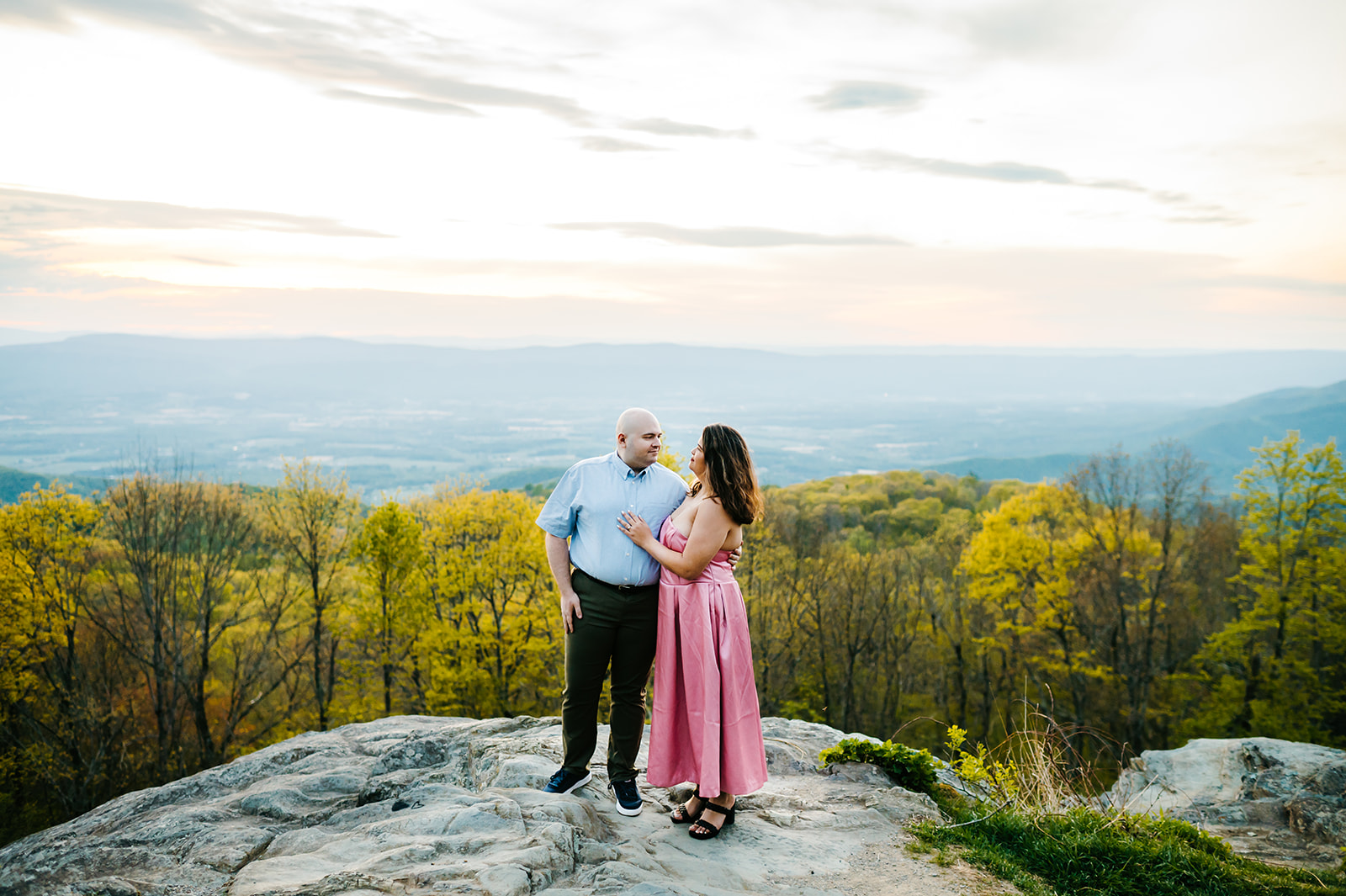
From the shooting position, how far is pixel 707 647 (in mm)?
5117

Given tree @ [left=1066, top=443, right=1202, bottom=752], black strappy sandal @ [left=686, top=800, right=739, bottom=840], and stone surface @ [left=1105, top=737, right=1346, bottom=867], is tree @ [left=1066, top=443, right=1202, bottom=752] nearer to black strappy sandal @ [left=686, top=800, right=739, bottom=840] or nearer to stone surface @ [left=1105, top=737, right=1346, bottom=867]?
stone surface @ [left=1105, top=737, right=1346, bottom=867]

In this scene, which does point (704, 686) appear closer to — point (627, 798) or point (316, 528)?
point (627, 798)

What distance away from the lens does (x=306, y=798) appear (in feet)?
20.6

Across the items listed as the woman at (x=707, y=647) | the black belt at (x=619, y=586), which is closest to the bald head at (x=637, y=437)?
the woman at (x=707, y=647)

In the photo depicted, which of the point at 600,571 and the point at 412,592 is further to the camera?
the point at 412,592

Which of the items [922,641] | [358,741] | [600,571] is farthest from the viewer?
[922,641]

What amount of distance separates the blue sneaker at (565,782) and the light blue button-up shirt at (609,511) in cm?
160

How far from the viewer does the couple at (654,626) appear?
16.8 feet

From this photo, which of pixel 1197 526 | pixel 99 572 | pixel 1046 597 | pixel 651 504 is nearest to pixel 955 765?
→ pixel 651 504

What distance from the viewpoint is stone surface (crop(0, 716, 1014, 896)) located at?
4.39 metres

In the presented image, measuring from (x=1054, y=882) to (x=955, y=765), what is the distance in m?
3.20

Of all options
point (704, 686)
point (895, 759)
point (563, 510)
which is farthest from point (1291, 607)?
point (563, 510)

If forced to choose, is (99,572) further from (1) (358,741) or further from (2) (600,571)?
(2) (600,571)

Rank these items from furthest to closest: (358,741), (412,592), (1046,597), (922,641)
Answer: (922,641)
(1046,597)
(412,592)
(358,741)
